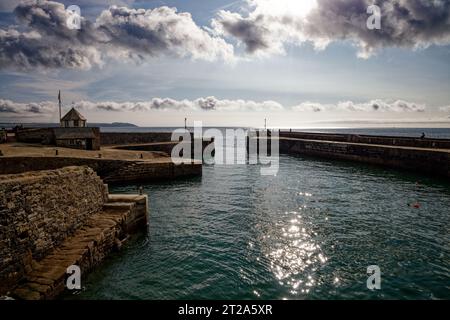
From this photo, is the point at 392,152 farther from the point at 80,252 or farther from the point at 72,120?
the point at 72,120

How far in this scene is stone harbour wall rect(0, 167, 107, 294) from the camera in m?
7.53

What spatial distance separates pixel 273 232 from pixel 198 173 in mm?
15532

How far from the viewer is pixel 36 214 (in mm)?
8664

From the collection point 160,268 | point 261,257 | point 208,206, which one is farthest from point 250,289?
point 208,206

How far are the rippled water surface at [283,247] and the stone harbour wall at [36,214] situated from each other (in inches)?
72.6

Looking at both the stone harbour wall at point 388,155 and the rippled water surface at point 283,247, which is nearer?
the rippled water surface at point 283,247

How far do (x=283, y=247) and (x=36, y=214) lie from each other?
9.05 m

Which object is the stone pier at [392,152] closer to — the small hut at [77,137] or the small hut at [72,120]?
the small hut at [77,137]

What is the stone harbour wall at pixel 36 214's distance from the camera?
7.53m

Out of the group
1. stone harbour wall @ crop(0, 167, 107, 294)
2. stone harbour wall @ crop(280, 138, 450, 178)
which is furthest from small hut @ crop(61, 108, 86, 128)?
stone harbour wall @ crop(280, 138, 450, 178)

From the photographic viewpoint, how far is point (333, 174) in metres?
29.1

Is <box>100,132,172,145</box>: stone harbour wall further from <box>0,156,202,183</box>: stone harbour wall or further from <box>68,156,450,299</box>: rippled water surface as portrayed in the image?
<box>68,156,450,299</box>: rippled water surface

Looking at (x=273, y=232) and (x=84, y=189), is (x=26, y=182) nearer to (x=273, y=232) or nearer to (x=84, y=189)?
(x=84, y=189)

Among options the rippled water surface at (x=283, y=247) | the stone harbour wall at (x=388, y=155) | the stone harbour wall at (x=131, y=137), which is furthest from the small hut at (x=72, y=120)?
the stone harbour wall at (x=388, y=155)
